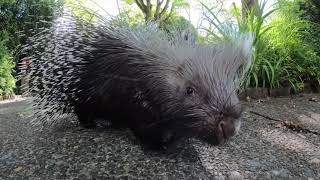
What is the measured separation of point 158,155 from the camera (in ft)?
7.93

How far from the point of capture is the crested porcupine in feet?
6.42

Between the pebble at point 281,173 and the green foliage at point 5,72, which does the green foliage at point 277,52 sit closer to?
the pebble at point 281,173

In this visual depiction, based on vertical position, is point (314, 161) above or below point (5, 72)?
below

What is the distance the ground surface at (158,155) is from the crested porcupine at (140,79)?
0.16 metres

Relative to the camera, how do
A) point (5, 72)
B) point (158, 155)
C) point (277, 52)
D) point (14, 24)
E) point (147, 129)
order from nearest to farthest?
point (147, 129)
point (158, 155)
point (277, 52)
point (5, 72)
point (14, 24)

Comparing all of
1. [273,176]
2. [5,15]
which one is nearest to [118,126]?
[273,176]

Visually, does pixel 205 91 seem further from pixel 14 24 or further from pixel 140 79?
pixel 14 24

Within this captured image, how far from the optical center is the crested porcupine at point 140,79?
1957 millimetres

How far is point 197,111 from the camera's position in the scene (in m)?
1.94

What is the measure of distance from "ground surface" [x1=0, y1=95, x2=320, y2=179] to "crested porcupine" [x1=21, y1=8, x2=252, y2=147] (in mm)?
163

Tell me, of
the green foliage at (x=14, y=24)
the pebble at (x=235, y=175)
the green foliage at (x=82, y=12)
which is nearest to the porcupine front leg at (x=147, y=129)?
the pebble at (x=235, y=175)

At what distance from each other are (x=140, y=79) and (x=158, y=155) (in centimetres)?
52

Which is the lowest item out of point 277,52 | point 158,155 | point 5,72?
point 158,155

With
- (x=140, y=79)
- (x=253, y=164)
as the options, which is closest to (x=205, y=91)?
(x=140, y=79)
